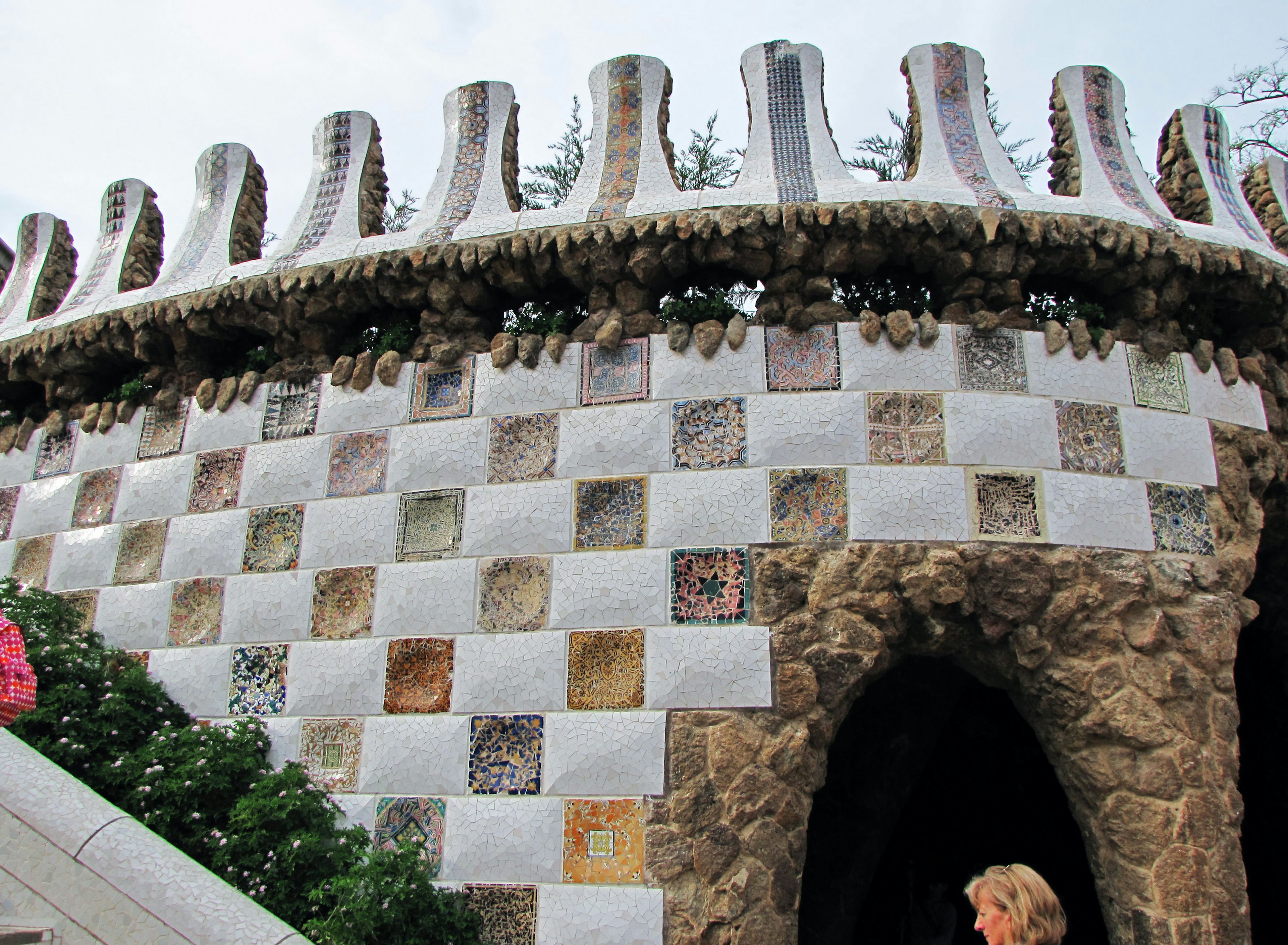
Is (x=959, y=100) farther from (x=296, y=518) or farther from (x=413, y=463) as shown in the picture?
(x=296, y=518)

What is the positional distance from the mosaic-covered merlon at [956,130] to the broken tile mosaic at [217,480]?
4874 millimetres

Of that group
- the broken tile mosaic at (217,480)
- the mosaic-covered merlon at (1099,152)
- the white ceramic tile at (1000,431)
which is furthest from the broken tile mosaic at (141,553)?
the mosaic-covered merlon at (1099,152)

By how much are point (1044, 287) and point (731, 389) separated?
224 cm

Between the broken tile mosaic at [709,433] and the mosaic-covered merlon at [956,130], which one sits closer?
the broken tile mosaic at [709,433]

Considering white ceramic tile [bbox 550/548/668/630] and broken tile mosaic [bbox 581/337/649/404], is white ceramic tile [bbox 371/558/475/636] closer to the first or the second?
white ceramic tile [bbox 550/548/668/630]

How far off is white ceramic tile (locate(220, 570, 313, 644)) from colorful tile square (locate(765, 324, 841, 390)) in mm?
3170

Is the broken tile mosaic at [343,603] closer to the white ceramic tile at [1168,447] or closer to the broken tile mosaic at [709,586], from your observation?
the broken tile mosaic at [709,586]

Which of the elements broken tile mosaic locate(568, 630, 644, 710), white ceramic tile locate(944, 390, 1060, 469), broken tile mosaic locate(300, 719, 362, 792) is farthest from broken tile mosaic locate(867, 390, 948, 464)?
broken tile mosaic locate(300, 719, 362, 792)

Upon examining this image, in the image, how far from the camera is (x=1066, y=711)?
214 inches

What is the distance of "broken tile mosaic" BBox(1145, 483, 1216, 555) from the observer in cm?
577

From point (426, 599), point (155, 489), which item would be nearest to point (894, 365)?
point (426, 599)

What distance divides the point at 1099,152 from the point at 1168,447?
2171 millimetres

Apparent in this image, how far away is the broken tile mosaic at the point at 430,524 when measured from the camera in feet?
19.8

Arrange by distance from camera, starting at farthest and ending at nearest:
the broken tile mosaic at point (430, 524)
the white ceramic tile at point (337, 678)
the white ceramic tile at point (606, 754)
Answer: the broken tile mosaic at point (430, 524)
the white ceramic tile at point (337, 678)
the white ceramic tile at point (606, 754)
